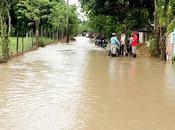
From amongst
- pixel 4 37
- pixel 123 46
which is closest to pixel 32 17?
pixel 123 46

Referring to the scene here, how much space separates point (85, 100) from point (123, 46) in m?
20.9

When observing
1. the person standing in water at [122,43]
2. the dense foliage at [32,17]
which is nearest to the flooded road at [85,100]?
the dense foliage at [32,17]

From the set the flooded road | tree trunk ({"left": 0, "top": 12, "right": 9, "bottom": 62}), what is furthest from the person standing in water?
the flooded road

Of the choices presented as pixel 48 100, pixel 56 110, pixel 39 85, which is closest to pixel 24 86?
pixel 39 85

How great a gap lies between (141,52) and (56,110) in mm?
24563

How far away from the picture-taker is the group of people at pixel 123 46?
30766 mm

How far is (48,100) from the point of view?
1187 centimetres

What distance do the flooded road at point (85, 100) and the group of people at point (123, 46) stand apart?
1148 centimetres

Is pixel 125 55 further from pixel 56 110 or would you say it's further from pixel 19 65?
pixel 56 110

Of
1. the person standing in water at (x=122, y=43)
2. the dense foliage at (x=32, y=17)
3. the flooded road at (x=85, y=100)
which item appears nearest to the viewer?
the flooded road at (x=85, y=100)

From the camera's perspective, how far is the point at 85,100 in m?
12.0

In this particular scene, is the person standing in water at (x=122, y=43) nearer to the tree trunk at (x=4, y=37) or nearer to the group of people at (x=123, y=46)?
the group of people at (x=123, y=46)

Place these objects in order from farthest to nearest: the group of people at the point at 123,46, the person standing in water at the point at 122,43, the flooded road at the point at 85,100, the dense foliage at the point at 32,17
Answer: the person standing in water at the point at 122,43, the group of people at the point at 123,46, the dense foliage at the point at 32,17, the flooded road at the point at 85,100

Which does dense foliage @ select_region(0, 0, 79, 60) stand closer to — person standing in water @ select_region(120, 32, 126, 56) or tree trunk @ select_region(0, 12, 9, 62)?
tree trunk @ select_region(0, 12, 9, 62)
